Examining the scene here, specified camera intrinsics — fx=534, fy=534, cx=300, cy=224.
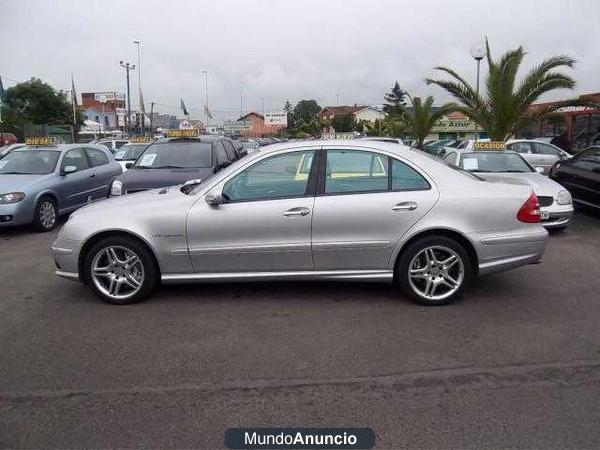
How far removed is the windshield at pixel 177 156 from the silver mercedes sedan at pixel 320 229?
3659mm

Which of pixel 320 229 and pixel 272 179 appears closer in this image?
pixel 320 229

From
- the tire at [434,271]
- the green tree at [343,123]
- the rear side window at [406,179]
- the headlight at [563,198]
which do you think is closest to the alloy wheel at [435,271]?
the tire at [434,271]

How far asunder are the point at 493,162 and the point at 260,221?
602 cm

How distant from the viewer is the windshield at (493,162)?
9.30 m

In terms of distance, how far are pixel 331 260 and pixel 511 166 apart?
18.8ft

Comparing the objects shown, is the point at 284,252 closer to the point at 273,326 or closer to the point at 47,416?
the point at 273,326

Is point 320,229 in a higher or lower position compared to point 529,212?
lower

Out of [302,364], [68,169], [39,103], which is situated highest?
[39,103]

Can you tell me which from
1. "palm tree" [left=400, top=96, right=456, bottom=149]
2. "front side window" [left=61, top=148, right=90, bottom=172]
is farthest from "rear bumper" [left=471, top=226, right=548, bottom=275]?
"palm tree" [left=400, top=96, right=456, bottom=149]

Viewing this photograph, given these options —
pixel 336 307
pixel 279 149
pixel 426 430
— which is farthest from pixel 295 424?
pixel 279 149

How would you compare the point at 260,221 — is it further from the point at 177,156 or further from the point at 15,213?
the point at 15,213

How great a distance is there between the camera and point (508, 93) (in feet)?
45.7

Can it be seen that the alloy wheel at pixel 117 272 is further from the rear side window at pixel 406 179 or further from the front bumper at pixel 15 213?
the front bumper at pixel 15 213

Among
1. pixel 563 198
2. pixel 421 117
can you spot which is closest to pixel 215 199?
pixel 563 198
